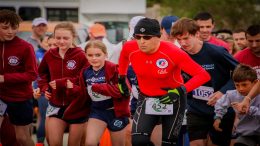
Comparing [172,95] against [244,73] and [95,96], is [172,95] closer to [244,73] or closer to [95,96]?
[244,73]

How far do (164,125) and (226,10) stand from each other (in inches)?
1267

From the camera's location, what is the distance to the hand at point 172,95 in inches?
358

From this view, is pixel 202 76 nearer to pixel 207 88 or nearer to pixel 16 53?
pixel 207 88

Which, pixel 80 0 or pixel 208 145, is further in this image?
pixel 80 0

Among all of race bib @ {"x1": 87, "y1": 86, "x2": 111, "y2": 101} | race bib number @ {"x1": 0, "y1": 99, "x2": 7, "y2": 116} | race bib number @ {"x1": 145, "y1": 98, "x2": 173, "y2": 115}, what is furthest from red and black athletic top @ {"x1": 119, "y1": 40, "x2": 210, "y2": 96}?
race bib number @ {"x1": 0, "y1": 99, "x2": 7, "y2": 116}

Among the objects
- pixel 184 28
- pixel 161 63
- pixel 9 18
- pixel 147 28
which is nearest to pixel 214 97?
pixel 184 28

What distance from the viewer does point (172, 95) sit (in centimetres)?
909

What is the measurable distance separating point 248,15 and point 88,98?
105 feet

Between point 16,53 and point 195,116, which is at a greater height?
point 16,53

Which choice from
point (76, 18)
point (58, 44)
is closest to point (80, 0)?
point (76, 18)

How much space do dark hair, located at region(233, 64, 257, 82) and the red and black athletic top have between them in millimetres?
663

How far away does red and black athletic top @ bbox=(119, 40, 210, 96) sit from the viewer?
9.05 metres

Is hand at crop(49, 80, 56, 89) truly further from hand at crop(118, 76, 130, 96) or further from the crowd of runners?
hand at crop(118, 76, 130, 96)

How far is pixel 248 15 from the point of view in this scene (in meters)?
41.5
